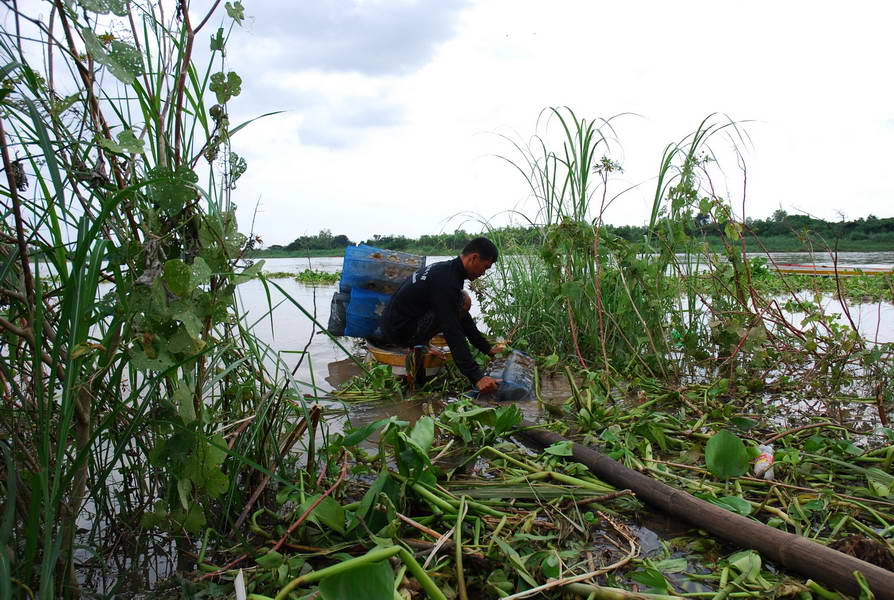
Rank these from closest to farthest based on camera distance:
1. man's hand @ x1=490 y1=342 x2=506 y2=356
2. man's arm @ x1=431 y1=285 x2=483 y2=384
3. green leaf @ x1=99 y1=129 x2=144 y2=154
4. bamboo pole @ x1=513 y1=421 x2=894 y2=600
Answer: green leaf @ x1=99 y1=129 x2=144 y2=154 < bamboo pole @ x1=513 y1=421 x2=894 y2=600 < man's arm @ x1=431 y1=285 x2=483 y2=384 < man's hand @ x1=490 y1=342 x2=506 y2=356

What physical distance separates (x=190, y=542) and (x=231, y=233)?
1.01 m

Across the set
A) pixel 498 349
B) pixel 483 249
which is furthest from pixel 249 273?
pixel 498 349

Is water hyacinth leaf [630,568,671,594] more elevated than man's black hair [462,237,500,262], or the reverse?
man's black hair [462,237,500,262]

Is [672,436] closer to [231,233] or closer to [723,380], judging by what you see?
[723,380]

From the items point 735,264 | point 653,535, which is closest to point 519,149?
point 735,264

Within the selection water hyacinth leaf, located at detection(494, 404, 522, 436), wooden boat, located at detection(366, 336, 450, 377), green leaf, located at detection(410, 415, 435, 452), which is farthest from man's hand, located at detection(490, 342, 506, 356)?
green leaf, located at detection(410, 415, 435, 452)

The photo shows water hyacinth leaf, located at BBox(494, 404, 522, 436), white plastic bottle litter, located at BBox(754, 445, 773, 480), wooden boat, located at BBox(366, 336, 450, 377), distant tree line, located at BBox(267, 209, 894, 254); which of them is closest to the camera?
white plastic bottle litter, located at BBox(754, 445, 773, 480)

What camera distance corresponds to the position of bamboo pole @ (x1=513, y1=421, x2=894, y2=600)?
4.64 feet

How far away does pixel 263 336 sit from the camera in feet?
22.9

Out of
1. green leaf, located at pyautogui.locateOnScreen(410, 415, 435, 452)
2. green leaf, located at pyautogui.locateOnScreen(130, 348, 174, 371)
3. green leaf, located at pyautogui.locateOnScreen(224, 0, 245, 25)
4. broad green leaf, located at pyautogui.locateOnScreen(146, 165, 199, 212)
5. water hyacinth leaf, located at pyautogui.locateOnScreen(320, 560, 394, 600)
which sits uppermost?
green leaf, located at pyautogui.locateOnScreen(224, 0, 245, 25)

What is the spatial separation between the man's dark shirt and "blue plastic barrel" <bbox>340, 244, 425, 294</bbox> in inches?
33.4

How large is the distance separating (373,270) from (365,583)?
15.0ft

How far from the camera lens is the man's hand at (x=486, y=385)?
374 cm

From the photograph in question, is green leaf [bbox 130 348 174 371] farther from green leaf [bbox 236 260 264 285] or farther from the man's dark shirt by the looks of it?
the man's dark shirt
